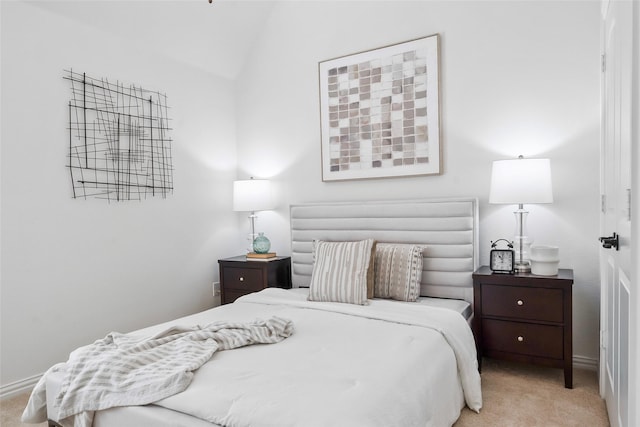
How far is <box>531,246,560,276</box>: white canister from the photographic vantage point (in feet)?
8.71

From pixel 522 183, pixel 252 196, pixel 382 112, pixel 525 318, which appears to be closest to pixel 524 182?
pixel 522 183

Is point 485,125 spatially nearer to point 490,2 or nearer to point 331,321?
point 490,2

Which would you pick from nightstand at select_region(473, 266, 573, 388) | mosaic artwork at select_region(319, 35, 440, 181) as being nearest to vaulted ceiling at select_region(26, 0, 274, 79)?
mosaic artwork at select_region(319, 35, 440, 181)

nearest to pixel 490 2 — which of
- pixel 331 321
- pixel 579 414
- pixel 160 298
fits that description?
pixel 331 321

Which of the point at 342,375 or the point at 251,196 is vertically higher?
the point at 251,196

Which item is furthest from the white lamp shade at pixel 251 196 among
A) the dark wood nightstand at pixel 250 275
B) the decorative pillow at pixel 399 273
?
the decorative pillow at pixel 399 273

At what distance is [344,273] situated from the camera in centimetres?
290

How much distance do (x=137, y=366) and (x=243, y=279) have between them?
1.97m

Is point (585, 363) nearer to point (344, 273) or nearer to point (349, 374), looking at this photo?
point (344, 273)

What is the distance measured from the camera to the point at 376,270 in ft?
9.89

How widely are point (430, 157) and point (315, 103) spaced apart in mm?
1156

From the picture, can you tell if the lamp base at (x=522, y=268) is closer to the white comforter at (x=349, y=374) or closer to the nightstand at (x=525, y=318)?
the nightstand at (x=525, y=318)

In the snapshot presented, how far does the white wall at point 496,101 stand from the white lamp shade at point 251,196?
0.99 ft

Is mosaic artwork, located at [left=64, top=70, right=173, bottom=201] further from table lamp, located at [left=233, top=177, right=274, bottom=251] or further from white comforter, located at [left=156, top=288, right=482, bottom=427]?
white comforter, located at [left=156, top=288, right=482, bottom=427]
